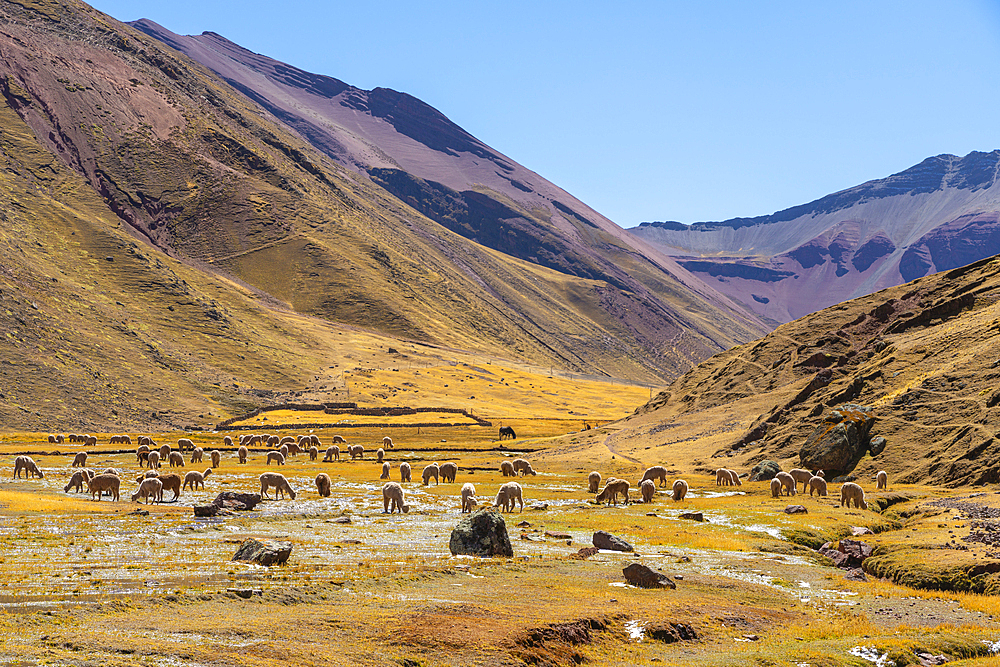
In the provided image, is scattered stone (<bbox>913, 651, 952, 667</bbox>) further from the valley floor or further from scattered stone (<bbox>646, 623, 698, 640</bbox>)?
scattered stone (<bbox>646, 623, 698, 640</bbox>)

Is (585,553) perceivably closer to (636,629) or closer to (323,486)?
(636,629)

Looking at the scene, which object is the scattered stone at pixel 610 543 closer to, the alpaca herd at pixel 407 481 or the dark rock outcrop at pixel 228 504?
the alpaca herd at pixel 407 481

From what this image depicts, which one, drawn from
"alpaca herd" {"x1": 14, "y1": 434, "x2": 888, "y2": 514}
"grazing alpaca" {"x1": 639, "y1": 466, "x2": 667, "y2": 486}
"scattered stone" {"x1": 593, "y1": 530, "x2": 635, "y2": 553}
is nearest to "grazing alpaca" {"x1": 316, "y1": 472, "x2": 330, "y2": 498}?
"alpaca herd" {"x1": 14, "y1": 434, "x2": 888, "y2": 514}

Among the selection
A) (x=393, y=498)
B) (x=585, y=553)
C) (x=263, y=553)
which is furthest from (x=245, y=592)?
(x=393, y=498)

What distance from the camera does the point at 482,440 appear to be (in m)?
128

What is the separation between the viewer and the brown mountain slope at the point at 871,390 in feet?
196

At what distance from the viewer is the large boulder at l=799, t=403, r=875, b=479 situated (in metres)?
64.2

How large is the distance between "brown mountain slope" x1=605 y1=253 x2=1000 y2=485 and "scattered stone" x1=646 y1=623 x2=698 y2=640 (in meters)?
38.4

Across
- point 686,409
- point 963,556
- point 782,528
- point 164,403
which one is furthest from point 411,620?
point 164,403

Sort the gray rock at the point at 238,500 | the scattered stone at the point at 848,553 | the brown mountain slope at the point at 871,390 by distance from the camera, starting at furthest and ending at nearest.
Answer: the brown mountain slope at the point at 871,390
the gray rock at the point at 238,500
the scattered stone at the point at 848,553

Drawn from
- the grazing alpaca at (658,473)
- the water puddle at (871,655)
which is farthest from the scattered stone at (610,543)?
the grazing alpaca at (658,473)

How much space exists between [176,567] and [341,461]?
6132 centimetres

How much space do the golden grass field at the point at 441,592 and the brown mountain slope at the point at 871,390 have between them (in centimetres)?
1167

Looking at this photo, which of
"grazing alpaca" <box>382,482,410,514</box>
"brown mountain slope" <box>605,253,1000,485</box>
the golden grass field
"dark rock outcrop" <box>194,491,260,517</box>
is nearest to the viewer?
the golden grass field
